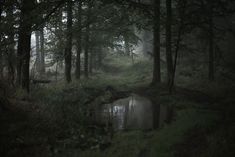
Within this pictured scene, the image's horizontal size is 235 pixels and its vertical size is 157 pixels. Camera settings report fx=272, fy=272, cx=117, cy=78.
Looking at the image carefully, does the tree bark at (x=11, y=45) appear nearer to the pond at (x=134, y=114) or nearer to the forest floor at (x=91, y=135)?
the forest floor at (x=91, y=135)

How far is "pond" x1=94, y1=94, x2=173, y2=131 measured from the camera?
35.8 feet

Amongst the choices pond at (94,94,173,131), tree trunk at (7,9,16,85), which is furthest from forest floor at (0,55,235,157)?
tree trunk at (7,9,16,85)

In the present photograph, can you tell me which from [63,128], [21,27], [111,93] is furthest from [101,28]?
[63,128]

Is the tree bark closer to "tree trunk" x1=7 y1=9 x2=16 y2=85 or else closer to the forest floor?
"tree trunk" x1=7 y1=9 x2=16 y2=85

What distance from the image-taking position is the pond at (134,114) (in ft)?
35.8

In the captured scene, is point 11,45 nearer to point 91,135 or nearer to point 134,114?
point 91,135

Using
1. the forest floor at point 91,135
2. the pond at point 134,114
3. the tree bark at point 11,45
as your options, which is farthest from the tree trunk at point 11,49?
the pond at point 134,114

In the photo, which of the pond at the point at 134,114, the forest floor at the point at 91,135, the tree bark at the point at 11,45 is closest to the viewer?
the forest floor at the point at 91,135

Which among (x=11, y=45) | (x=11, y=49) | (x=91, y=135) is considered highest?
(x=11, y=45)

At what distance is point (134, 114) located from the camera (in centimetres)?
1275

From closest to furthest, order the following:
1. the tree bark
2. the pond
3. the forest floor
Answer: the forest floor < the tree bark < the pond

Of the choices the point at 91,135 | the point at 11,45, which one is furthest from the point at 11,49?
the point at 91,135

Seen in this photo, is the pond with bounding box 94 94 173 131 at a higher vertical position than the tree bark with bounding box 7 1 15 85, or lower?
lower

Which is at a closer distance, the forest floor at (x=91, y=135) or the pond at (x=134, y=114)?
the forest floor at (x=91, y=135)
